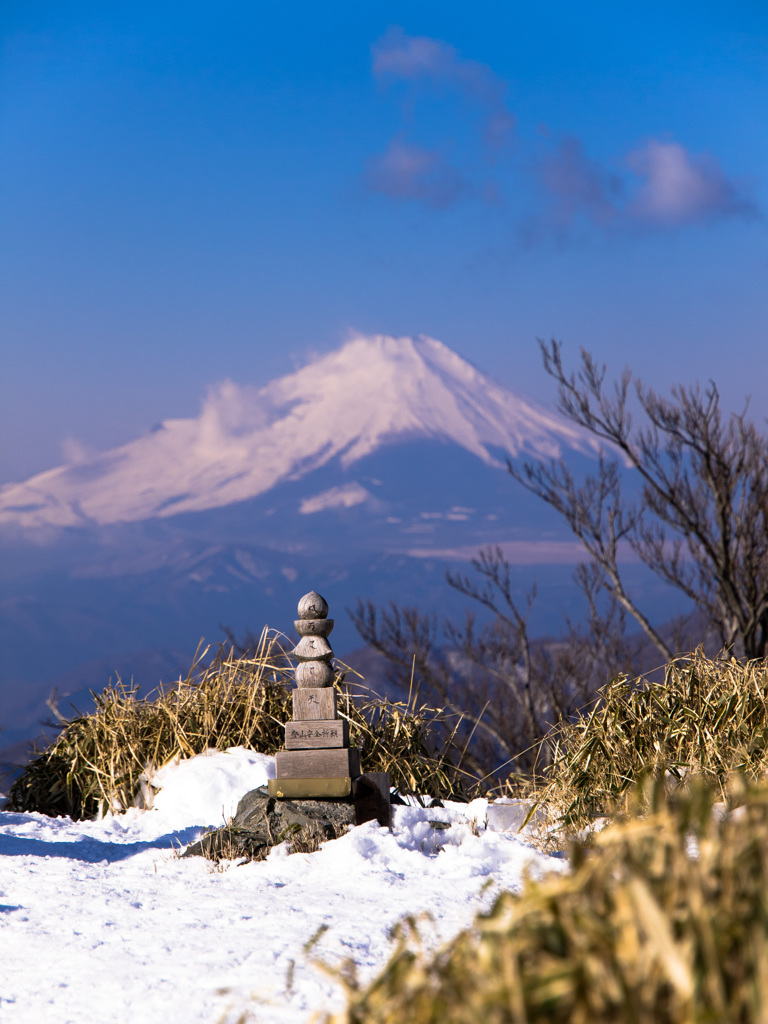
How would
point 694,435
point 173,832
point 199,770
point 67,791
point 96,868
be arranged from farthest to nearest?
point 694,435 < point 67,791 < point 199,770 < point 173,832 < point 96,868

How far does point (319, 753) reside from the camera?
221 inches

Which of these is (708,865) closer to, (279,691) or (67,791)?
(279,691)

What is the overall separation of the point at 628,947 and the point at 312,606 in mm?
4925

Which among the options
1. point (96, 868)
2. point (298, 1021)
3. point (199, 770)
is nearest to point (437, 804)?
point (199, 770)

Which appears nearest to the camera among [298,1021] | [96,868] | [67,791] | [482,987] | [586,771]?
[482,987]

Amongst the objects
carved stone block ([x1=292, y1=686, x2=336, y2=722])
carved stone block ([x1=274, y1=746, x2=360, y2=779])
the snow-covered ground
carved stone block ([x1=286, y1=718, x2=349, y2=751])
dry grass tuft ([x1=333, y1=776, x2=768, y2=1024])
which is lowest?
the snow-covered ground

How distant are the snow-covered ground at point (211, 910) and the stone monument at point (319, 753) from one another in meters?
0.24

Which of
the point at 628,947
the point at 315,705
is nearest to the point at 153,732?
the point at 315,705

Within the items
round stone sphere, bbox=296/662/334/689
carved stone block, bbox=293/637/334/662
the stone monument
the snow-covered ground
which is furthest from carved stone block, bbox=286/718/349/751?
the snow-covered ground

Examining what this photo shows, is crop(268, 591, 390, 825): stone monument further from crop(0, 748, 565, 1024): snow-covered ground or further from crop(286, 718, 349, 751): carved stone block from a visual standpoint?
crop(0, 748, 565, 1024): snow-covered ground

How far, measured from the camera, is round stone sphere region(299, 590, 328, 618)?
593cm

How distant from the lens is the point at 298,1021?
2535mm

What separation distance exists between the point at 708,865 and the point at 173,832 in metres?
5.56

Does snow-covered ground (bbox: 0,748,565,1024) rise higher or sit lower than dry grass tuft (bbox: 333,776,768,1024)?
lower
